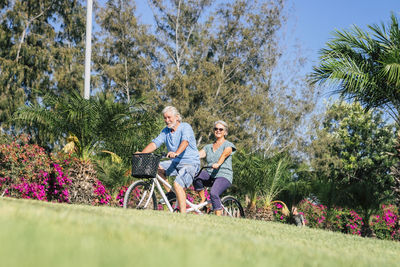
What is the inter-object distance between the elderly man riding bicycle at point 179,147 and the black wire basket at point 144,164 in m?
0.24

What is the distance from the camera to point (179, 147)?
699 cm

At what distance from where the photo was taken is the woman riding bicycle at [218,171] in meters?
7.96

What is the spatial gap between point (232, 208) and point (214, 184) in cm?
106

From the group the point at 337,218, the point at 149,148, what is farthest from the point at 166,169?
the point at 337,218

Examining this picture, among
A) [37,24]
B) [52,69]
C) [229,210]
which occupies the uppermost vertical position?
[37,24]

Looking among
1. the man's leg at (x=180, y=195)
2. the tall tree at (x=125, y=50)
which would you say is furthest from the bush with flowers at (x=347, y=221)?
the tall tree at (x=125, y=50)

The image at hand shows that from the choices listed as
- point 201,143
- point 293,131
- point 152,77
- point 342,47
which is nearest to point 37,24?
point 152,77

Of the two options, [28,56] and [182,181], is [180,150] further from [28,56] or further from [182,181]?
[28,56]

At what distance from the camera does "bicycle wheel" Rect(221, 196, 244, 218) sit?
8608 mm

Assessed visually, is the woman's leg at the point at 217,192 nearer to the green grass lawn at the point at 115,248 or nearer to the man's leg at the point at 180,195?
the man's leg at the point at 180,195

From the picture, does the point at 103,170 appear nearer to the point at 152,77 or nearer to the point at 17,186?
the point at 17,186

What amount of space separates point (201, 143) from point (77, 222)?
26.7 metres

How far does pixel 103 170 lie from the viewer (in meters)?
13.5

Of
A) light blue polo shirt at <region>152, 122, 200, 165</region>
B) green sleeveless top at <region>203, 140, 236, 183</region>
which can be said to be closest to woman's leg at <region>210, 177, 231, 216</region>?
green sleeveless top at <region>203, 140, 236, 183</region>
